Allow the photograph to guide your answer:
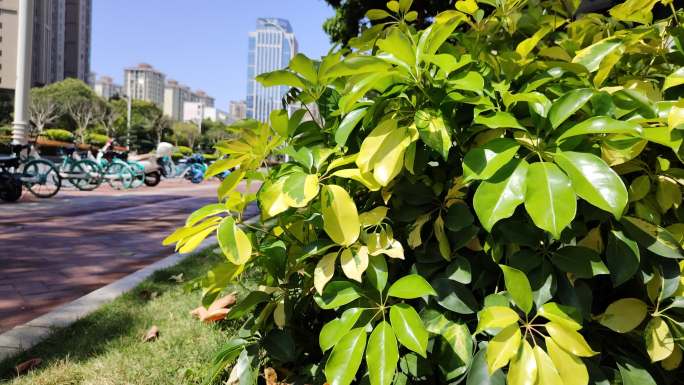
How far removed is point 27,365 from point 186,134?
6692 cm

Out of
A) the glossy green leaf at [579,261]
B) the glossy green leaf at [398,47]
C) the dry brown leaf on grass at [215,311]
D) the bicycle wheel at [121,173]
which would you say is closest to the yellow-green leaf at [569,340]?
the glossy green leaf at [579,261]

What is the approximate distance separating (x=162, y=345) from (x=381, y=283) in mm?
1530

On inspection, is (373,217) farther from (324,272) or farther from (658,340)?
(658,340)

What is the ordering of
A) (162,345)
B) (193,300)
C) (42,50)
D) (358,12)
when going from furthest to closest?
(42,50)
(358,12)
(193,300)
(162,345)

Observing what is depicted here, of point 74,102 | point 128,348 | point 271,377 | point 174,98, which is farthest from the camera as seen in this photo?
point 174,98

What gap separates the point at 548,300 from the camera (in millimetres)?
905

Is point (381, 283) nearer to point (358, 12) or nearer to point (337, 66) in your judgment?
point (337, 66)

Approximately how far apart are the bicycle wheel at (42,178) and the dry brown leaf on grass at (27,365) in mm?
7867

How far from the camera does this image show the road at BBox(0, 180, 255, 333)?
3.10 m

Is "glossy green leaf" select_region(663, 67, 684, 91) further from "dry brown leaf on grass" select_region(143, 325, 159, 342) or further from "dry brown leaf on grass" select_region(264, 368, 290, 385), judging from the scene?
"dry brown leaf on grass" select_region(143, 325, 159, 342)

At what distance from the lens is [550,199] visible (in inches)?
29.0

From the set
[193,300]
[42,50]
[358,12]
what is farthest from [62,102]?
[193,300]

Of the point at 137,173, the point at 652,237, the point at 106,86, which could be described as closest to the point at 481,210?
the point at 652,237

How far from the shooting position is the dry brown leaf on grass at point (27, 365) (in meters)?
1.81
